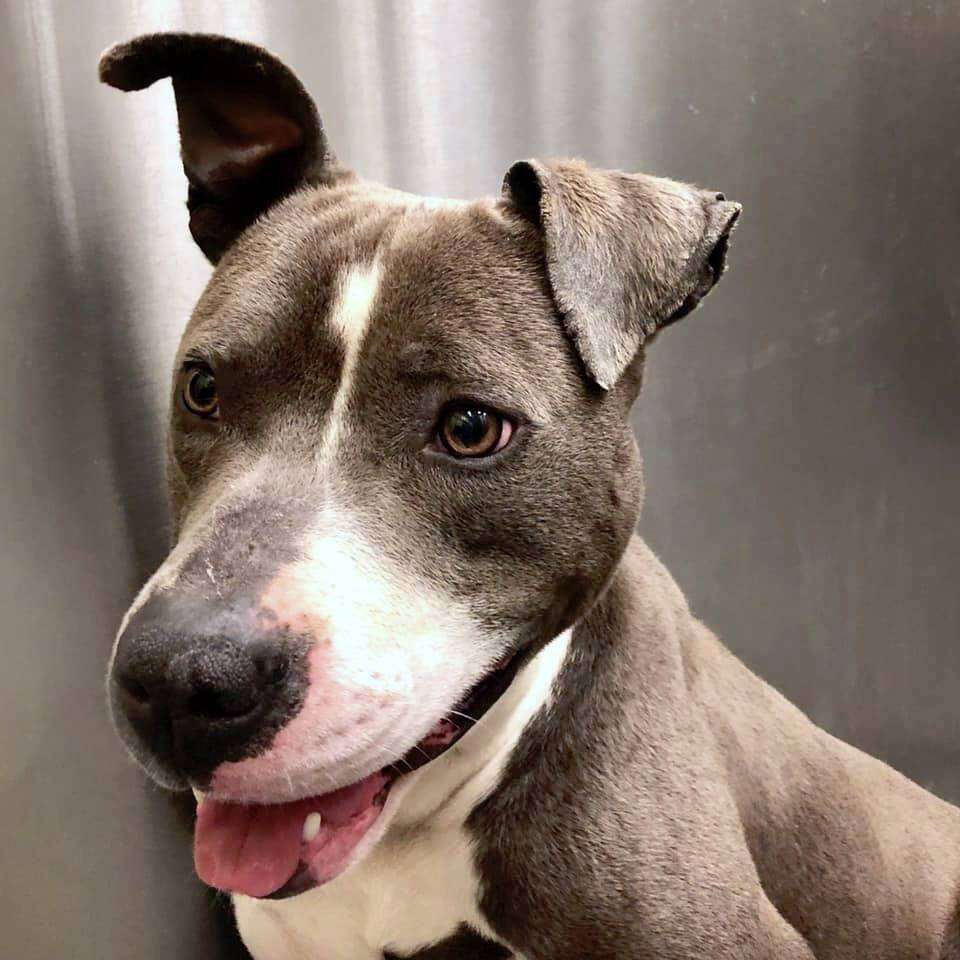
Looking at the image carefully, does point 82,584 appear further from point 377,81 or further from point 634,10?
point 634,10

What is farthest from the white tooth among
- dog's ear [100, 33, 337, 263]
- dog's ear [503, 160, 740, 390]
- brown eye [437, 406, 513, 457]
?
dog's ear [100, 33, 337, 263]

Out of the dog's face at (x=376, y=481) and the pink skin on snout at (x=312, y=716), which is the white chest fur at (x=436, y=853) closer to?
the dog's face at (x=376, y=481)

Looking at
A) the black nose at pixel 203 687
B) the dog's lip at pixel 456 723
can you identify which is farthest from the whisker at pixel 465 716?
the black nose at pixel 203 687

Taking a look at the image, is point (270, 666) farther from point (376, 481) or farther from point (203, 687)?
point (376, 481)

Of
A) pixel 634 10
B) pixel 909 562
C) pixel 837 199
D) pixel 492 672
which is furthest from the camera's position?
pixel 909 562

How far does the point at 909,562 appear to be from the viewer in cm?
243

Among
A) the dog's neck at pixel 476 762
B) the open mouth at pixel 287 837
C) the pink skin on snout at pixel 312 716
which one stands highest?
the pink skin on snout at pixel 312 716

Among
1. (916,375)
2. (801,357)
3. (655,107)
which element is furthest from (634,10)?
(916,375)

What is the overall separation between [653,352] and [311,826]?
4.49 feet

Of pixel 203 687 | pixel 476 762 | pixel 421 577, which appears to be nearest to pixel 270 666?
pixel 203 687

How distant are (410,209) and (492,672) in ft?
1.69

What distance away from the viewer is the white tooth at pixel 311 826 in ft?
3.52

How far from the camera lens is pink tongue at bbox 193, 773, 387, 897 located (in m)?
1.05

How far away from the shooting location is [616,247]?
1116mm
